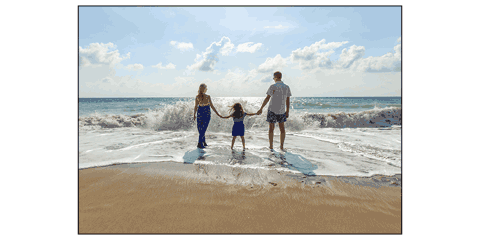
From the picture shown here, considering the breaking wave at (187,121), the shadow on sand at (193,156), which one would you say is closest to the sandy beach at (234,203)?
the shadow on sand at (193,156)

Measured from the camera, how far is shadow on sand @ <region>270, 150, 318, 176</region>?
337cm

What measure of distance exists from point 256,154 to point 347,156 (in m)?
1.97

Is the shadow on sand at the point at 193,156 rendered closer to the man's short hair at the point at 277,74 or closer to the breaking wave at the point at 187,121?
the man's short hair at the point at 277,74

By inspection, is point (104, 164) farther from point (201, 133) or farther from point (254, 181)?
point (254, 181)

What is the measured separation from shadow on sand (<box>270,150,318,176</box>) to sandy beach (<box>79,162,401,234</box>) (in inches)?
11.9

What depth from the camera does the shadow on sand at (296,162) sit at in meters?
3.37

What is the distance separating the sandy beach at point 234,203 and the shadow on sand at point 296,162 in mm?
303

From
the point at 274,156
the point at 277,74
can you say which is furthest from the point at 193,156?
the point at 277,74

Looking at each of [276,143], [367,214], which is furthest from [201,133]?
[367,214]

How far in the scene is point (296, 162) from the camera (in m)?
3.79

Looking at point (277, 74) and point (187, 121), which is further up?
point (277, 74)

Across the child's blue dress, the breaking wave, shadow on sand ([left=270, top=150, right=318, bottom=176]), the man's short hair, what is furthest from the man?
the breaking wave

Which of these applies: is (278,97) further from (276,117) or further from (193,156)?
(193,156)

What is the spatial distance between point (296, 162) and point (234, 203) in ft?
6.50
